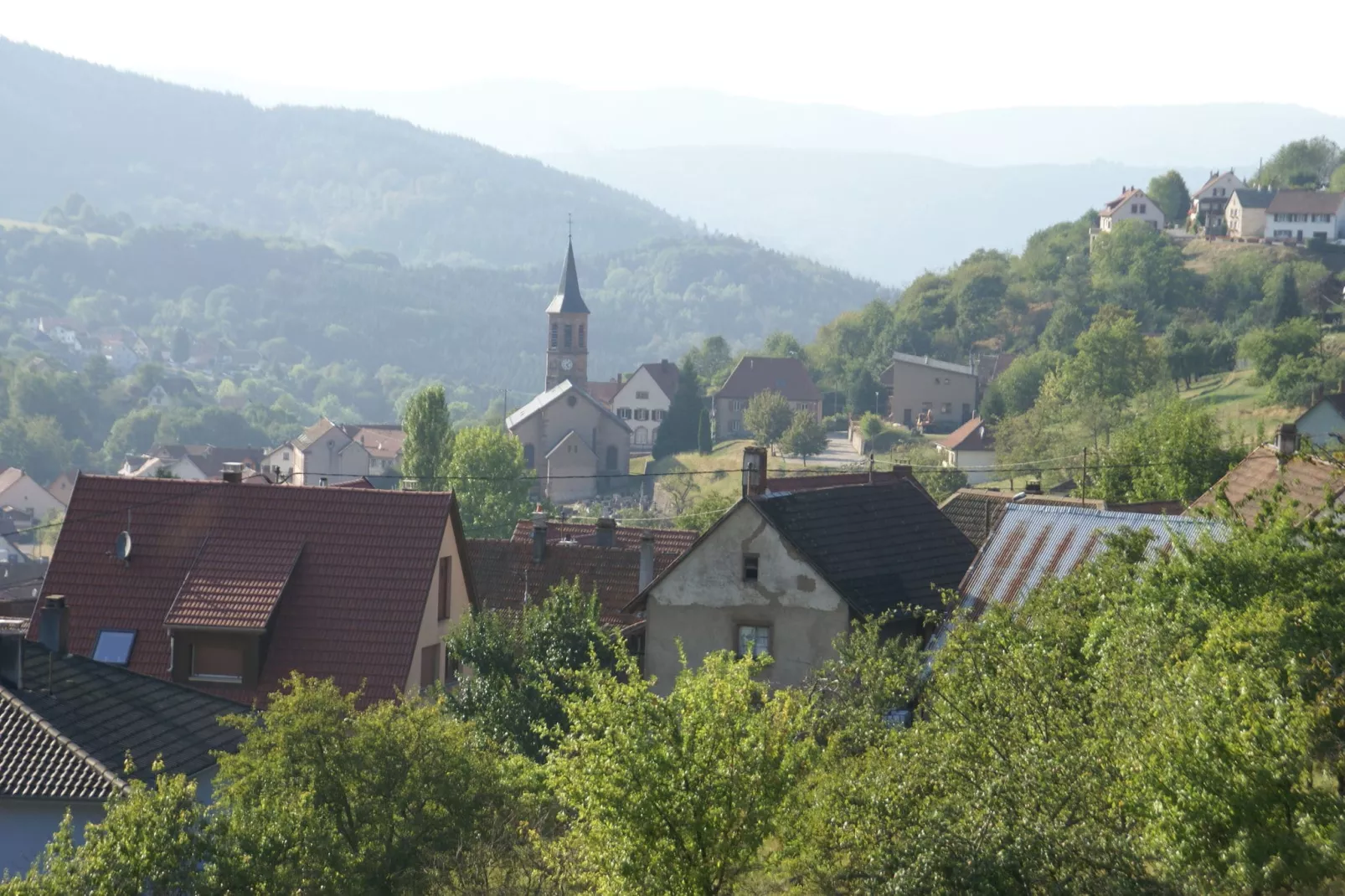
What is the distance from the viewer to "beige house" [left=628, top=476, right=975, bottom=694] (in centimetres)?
2625

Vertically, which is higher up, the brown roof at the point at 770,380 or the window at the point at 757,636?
the brown roof at the point at 770,380

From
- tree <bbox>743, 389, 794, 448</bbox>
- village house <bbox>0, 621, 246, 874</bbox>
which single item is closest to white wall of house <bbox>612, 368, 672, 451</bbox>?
tree <bbox>743, 389, 794, 448</bbox>

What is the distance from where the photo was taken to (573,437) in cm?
12712

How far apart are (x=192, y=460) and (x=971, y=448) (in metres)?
95.5

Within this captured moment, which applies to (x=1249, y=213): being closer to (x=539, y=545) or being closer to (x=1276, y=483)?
(x=539, y=545)

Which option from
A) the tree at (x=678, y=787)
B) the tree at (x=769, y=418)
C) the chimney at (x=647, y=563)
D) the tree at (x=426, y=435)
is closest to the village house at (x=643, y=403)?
the tree at (x=769, y=418)

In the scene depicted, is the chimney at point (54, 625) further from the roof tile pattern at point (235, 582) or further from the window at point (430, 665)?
the window at point (430, 665)

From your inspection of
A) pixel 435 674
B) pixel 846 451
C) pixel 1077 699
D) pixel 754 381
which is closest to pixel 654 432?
pixel 754 381

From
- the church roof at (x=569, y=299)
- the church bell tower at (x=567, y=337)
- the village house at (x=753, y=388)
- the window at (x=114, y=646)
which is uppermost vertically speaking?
the church roof at (x=569, y=299)

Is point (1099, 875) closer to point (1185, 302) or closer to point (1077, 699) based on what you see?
point (1077, 699)

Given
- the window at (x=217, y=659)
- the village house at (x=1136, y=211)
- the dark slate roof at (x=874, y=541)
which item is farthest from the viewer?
the village house at (x=1136, y=211)

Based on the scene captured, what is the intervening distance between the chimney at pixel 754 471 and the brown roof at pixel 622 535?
263 inches

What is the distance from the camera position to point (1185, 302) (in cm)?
12438

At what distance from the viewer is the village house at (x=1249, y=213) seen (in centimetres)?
13325
